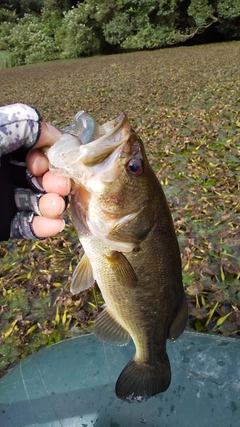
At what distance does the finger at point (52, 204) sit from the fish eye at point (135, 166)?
38 centimetres

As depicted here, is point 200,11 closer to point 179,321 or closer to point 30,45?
point 30,45

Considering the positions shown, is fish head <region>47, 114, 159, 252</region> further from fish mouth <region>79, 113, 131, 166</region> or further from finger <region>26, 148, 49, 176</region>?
finger <region>26, 148, 49, 176</region>

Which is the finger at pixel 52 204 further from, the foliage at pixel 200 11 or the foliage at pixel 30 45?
the foliage at pixel 30 45

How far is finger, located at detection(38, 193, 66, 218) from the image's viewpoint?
1.75m

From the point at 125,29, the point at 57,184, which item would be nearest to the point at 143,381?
the point at 57,184

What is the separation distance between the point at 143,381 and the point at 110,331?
0.25 metres

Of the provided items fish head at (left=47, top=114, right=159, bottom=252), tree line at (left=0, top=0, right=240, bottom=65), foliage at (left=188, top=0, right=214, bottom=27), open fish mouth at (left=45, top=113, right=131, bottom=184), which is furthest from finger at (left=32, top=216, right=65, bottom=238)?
foliage at (left=188, top=0, right=214, bottom=27)

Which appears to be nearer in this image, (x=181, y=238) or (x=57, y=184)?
(x=57, y=184)

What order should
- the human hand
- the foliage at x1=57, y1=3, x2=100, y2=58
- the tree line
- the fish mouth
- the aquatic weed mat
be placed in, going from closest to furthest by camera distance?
1. the fish mouth
2. the human hand
3. the aquatic weed mat
4. the tree line
5. the foliage at x1=57, y1=3, x2=100, y2=58

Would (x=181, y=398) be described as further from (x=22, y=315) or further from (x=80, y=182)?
(x=22, y=315)

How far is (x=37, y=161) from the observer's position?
184 cm

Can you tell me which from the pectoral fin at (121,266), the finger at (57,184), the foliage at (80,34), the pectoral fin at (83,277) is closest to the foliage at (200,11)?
the foliage at (80,34)

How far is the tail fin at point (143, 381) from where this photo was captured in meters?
1.81

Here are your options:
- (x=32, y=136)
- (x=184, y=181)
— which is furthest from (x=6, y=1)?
(x=32, y=136)
